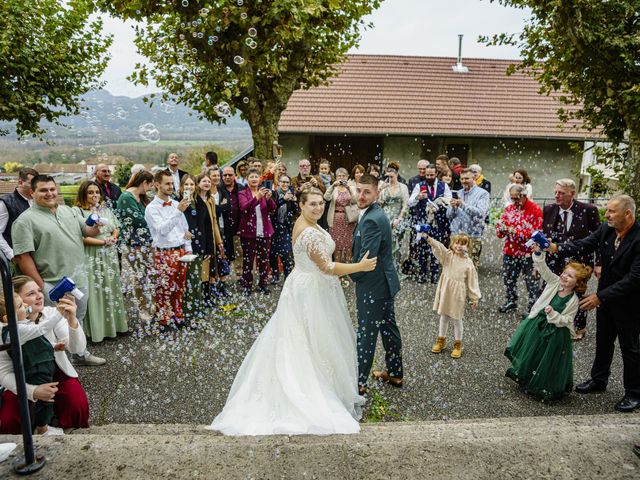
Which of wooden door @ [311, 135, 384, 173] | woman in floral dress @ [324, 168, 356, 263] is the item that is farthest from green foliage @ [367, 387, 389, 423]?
wooden door @ [311, 135, 384, 173]

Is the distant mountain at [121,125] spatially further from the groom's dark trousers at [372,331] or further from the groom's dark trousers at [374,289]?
the groom's dark trousers at [372,331]

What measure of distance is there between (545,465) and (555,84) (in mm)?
8184

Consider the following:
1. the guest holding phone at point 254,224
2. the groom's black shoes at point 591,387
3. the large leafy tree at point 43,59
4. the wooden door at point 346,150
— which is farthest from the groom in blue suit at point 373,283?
the wooden door at point 346,150

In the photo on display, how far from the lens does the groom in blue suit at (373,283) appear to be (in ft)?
15.7

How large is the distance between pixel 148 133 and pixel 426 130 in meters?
12.5

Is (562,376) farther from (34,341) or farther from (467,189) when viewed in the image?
(34,341)

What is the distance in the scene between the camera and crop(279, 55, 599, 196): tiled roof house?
18.0m

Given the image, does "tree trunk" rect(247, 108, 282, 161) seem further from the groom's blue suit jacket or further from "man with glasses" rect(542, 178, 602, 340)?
the groom's blue suit jacket

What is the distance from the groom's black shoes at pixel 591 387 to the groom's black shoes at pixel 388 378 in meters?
1.88

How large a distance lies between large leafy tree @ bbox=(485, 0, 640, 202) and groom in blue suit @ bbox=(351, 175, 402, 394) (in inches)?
179

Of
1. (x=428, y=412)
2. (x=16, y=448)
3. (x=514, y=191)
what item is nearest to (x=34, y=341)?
(x=16, y=448)

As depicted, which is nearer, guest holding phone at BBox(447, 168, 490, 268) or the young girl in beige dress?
the young girl in beige dress

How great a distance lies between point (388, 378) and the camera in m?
5.15

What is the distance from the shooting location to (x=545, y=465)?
2869 mm
